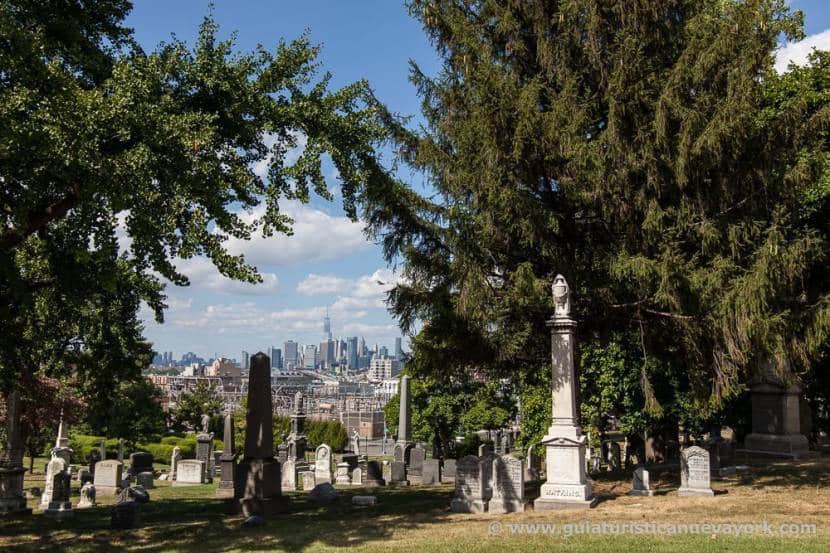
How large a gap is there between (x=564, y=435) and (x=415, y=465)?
13556mm

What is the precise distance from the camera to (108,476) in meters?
20.6

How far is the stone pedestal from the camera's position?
62.4ft

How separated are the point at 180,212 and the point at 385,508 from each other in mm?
7629

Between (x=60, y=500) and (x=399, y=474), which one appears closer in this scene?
(x=60, y=500)

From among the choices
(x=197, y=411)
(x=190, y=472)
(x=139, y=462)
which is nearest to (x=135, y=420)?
(x=197, y=411)

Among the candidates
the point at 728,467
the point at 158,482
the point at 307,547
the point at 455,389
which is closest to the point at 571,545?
the point at 307,547

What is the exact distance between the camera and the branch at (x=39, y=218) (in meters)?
9.45

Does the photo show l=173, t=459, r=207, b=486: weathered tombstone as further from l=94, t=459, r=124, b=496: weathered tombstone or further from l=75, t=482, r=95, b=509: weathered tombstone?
l=75, t=482, r=95, b=509: weathered tombstone

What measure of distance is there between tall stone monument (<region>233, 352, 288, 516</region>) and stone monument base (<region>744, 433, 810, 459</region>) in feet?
45.3

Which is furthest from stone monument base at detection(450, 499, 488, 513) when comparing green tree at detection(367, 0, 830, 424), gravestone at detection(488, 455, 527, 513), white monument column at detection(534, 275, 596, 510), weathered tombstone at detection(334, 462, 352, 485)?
weathered tombstone at detection(334, 462, 352, 485)

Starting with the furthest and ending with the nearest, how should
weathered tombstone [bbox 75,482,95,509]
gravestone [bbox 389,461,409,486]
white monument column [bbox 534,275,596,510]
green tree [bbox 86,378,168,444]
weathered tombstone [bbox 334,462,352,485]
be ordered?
green tree [bbox 86,378,168,444]
weathered tombstone [bbox 334,462,352,485]
gravestone [bbox 389,461,409,486]
weathered tombstone [bbox 75,482,95,509]
white monument column [bbox 534,275,596,510]

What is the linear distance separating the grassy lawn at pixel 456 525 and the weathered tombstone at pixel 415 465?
31.0ft

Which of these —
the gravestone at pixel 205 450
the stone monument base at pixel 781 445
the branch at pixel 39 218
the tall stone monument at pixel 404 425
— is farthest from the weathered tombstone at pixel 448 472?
the branch at pixel 39 218

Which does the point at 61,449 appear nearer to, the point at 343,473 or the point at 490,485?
the point at 343,473
